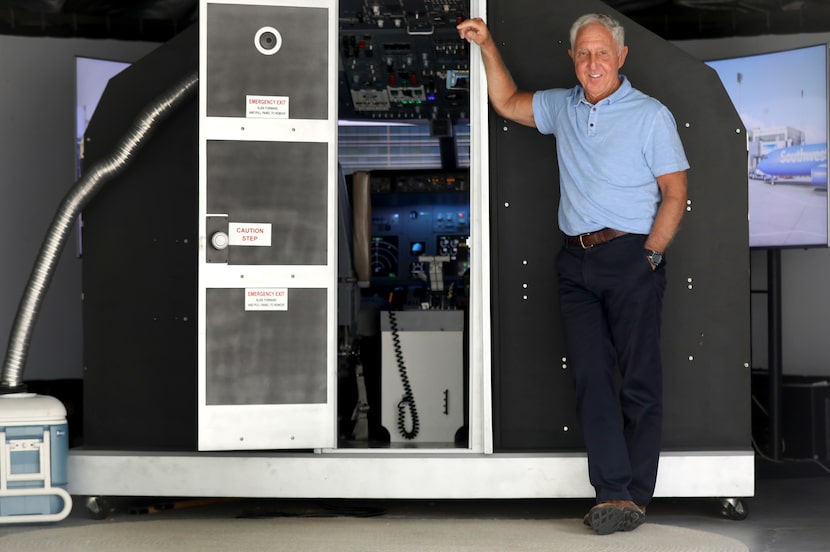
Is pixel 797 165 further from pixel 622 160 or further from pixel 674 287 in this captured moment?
pixel 622 160

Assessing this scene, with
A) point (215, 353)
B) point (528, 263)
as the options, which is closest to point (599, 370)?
point (528, 263)

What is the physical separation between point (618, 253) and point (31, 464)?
8.21 ft

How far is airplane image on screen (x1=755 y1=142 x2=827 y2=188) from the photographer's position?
639cm

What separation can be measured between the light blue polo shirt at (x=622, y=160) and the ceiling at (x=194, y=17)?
3115 mm

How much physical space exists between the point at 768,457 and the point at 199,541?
3.82 meters

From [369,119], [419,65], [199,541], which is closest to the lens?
[199,541]

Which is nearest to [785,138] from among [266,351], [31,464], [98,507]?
[266,351]

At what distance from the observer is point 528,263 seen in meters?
4.50

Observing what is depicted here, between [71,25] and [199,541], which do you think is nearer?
[199,541]

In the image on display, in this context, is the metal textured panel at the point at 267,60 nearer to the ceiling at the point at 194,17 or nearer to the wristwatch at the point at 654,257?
the wristwatch at the point at 654,257

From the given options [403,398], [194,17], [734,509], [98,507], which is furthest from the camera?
[194,17]

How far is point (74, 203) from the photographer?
459cm

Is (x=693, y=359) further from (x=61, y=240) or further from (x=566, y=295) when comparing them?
(x=61, y=240)

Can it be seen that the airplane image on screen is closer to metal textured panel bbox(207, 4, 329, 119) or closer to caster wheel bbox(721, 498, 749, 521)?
caster wheel bbox(721, 498, 749, 521)
